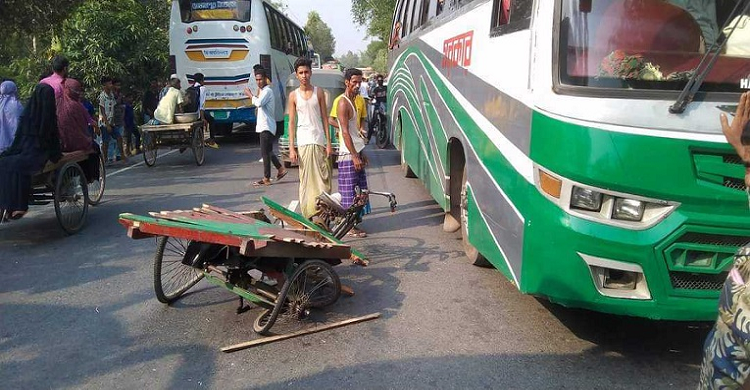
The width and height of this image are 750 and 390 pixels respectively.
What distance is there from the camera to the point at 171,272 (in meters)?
4.72

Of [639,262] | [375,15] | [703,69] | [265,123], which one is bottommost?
[639,262]

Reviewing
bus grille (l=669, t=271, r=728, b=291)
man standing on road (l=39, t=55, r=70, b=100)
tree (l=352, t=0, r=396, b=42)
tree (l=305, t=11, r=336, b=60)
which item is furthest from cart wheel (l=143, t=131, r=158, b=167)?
tree (l=305, t=11, r=336, b=60)

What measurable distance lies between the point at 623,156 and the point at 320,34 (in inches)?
4022

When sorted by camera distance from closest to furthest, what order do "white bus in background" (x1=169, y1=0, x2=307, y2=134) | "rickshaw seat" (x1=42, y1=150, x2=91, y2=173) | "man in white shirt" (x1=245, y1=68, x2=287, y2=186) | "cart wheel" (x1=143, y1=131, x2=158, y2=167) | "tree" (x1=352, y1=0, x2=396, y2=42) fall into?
"rickshaw seat" (x1=42, y1=150, x2=91, y2=173)
"man in white shirt" (x1=245, y1=68, x2=287, y2=186)
"cart wheel" (x1=143, y1=131, x2=158, y2=167)
"white bus in background" (x1=169, y1=0, x2=307, y2=134)
"tree" (x1=352, y1=0, x2=396, y2=42)

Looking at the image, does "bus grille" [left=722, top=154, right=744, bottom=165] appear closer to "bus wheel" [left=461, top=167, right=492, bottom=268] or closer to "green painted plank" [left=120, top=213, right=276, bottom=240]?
"bus wheel" [left=461, top=167, right=492, bottom=268]

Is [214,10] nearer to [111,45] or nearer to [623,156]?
[111,45]

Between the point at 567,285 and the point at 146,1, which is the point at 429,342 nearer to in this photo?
the point at 567,285

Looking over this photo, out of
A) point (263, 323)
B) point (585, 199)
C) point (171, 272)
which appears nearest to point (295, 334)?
point (263, 323)

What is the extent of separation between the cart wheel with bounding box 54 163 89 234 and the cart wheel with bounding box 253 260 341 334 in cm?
342

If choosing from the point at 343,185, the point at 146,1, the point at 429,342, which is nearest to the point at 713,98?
the point at 429,342

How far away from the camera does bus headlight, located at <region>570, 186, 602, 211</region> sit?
121 inches

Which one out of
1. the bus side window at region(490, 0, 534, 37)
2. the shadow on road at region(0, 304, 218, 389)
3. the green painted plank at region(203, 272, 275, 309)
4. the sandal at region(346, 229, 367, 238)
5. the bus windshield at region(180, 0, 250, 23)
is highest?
the bus windshield at region(180, 0, 250, 23)

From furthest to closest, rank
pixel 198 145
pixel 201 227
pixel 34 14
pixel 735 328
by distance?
pixel 198 145 < pixel 34 14 < pixel 201 227 < pixel 735 328

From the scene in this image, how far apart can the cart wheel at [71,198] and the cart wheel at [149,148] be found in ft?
13.9
